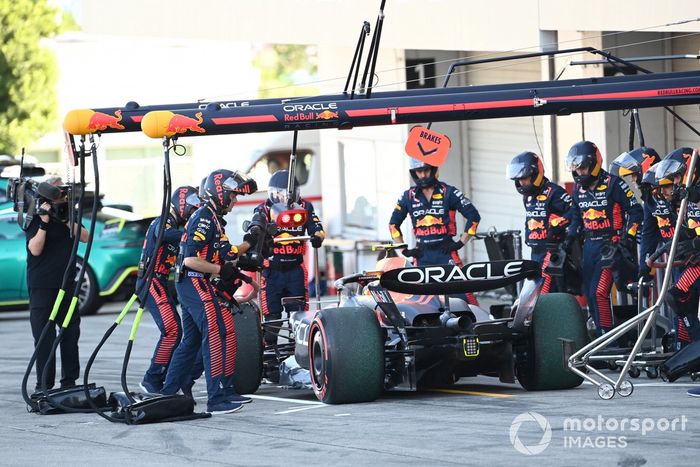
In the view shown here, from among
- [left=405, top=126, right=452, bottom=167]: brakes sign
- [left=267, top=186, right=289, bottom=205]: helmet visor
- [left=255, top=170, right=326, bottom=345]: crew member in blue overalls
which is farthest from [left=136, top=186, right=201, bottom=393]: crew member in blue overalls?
[left=267, top=186, right=289, bottom=205]: helmet visor

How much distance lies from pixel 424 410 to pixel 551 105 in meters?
2.68

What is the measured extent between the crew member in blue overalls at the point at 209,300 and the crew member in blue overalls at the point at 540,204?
3.87 m

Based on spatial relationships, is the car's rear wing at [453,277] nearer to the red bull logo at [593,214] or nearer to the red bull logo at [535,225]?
the red bull logo at [593,214]

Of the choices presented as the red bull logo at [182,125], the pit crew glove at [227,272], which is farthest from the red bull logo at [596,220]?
the red bull logo at [182,125]

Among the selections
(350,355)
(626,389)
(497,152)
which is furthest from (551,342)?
(497,152)

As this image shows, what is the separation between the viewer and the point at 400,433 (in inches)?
377

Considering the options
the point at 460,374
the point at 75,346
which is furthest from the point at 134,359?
the point at 460,374

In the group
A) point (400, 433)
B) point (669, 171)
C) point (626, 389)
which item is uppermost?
point (669, 171)

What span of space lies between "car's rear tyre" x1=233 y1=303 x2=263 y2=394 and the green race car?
799 cm

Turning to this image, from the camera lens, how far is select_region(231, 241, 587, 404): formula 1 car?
1091cm

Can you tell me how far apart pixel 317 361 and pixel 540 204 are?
394 cm

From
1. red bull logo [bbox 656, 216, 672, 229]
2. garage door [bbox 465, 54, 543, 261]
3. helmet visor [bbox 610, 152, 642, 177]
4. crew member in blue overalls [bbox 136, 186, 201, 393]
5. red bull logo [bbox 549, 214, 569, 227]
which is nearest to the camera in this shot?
crew member in blue overalls [bbox 136, 186, 201, 393]

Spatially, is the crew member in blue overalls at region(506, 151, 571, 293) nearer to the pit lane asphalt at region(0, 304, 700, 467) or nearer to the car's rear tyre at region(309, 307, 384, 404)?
the pit lane asphalt at region(0, 304, 700, 467)

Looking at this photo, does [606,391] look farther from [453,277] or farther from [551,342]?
[453,277]
